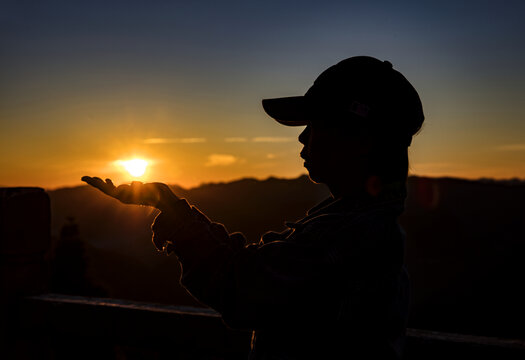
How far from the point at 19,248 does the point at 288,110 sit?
3.27 meters

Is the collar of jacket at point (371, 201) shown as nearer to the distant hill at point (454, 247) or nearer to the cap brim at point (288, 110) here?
the cap brim at point (288, 110)

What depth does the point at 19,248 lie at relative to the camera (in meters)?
3.76

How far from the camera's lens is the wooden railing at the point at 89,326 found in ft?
7.99

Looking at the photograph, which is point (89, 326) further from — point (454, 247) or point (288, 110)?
point (454, 247)

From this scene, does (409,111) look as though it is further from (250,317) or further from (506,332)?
(506,332)

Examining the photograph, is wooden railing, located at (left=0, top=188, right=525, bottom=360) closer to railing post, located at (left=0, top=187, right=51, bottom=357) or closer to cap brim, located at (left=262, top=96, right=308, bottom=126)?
railing post, located at (left=0, top=187, right=51, bottom=357)

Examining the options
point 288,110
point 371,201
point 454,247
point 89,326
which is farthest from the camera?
point 454,247

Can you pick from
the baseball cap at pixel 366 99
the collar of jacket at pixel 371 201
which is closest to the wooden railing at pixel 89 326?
the collar of jacket at pixel 371 201

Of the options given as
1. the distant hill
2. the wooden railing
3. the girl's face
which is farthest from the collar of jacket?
the distant hill

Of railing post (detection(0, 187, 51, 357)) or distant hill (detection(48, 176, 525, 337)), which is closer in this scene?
railing post (detection(0, 187, 51, 357))

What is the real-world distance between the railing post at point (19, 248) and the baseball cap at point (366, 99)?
3282 mm

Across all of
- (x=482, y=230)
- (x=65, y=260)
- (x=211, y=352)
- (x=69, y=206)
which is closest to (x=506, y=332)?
(x=482, y=230)

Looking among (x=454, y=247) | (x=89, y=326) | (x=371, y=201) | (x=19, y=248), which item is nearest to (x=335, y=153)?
(x=371, y=201)

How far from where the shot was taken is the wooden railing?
244cm
